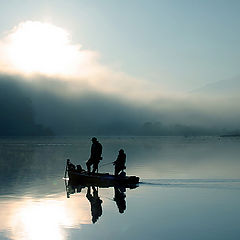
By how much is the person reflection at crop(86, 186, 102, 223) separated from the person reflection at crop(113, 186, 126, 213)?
31.0 inches

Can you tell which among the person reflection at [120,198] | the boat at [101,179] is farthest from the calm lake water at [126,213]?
the boat at [101,179]

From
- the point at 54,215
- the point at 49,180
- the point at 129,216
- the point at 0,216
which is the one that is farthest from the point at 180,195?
the point at 49,180

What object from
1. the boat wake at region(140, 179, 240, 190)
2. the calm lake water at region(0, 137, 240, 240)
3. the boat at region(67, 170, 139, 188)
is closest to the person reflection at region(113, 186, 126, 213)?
the calm lake water at region(0, 137, 240, 240)

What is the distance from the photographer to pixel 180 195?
825 inches

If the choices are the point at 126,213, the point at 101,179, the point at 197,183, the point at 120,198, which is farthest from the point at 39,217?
the point at 197,183

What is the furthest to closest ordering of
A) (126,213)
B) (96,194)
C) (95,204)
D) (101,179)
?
(101,179)
(96,194)
(95,204)
(126,213)

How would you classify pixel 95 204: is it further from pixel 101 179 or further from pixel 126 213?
pixel 101 179

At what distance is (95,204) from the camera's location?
18.7m

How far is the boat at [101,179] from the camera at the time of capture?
25703mm

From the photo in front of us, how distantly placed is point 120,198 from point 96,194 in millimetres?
2368

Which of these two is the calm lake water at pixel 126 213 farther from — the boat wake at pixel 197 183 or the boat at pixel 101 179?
the boat at pixel 101 179

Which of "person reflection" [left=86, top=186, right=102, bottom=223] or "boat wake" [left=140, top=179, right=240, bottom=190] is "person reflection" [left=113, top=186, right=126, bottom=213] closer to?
"person reflection" [left=86, top=186, right=102, bottom=223]

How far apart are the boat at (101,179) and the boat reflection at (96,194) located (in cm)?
22

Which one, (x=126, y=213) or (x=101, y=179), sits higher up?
(x=101, y=179)
